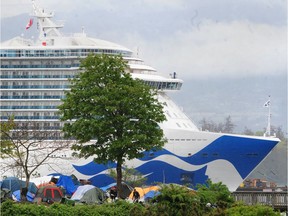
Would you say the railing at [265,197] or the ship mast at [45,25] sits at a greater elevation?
the ship mast at [45,25]

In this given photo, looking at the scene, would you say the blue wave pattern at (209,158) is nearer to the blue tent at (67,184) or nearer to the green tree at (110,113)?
the blue tent at (67,184)

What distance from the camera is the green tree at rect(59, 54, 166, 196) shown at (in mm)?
36406

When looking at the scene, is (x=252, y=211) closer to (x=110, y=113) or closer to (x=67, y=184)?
(x=110, y=113)

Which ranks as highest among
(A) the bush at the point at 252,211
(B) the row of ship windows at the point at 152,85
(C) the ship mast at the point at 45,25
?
(C) the ship mast at the point at 45,25

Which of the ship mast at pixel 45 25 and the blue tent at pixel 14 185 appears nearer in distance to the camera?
the blue tent at pixel 14 185

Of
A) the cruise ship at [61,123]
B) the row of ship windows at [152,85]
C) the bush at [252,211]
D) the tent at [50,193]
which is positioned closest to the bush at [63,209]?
the bush at [252,211]

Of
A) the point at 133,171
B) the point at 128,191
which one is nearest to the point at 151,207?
the point at 128,191

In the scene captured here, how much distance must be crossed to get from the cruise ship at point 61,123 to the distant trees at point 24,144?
1.10 metres

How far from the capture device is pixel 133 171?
49531 mm

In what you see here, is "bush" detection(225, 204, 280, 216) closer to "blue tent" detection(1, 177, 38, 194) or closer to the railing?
the railing

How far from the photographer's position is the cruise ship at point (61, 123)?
5069cm

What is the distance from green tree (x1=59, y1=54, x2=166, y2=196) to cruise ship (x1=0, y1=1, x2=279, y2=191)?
877 centimetres

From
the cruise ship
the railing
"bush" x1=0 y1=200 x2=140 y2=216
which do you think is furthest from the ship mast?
"bush" x1=0 y1=200 x2=140 y2=216

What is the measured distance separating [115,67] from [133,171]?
13008 millimetres
